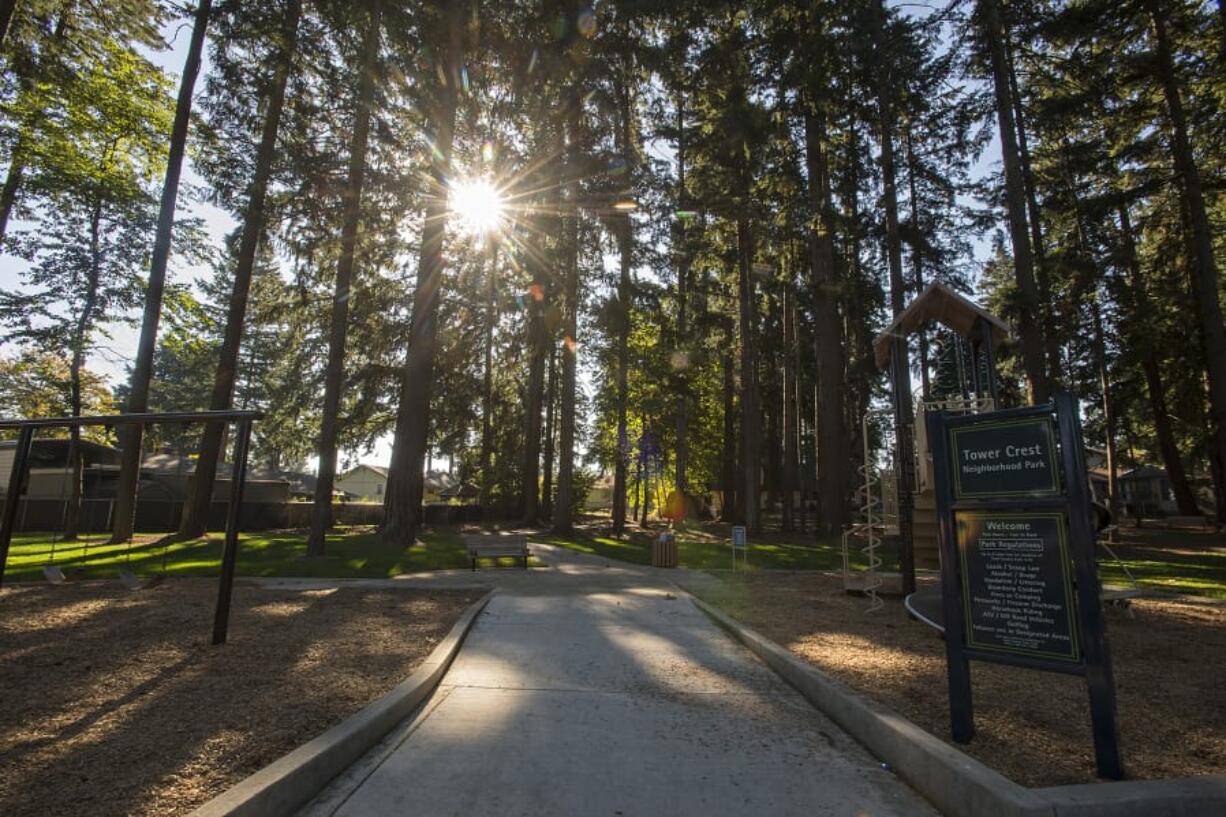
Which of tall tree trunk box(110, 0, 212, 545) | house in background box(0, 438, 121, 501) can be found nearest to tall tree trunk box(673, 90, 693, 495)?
tall tree trunk box(110, 0, 212, 545)

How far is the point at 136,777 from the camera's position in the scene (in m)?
3.36

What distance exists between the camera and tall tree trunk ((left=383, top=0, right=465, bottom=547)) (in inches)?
660

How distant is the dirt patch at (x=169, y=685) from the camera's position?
334cm

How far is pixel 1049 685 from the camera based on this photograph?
18.0 ft

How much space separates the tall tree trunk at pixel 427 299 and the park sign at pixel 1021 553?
47.4 feet

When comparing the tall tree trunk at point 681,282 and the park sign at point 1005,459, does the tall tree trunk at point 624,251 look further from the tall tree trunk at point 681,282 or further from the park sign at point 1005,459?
the park sign at point 1005,459

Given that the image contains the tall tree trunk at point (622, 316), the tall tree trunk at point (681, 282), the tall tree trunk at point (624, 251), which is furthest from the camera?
the tall tree trunk at point (681, 282)

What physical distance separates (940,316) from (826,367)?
1206 cm

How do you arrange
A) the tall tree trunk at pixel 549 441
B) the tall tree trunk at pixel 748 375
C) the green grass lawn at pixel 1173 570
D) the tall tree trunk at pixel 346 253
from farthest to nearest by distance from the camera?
the tall tree trunk at pixel 549 441 → the tall tree trunk at pixel 748 375 → the tall tree trunk at pixel 346 253 → the green grass lawn at pixel 1173 570

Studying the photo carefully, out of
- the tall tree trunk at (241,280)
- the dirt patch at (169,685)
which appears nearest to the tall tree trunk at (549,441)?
the tall tree trunk at (241,280)

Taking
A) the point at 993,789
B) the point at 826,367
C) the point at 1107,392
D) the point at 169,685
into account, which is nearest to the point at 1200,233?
the point at 826,367

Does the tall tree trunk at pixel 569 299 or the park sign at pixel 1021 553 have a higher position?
the tall tree trunk at pixel 569 299

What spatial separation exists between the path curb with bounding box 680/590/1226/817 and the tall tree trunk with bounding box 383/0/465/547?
1436 centimetres

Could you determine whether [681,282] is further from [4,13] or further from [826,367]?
[4,13]
